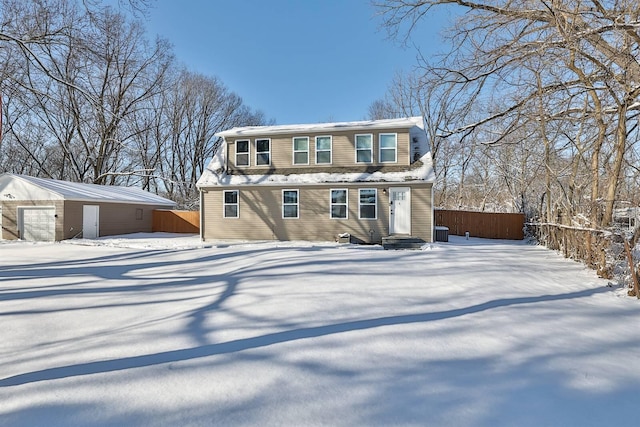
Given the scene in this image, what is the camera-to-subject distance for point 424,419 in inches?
92.5

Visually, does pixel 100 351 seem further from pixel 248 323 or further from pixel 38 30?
pixel 38 30

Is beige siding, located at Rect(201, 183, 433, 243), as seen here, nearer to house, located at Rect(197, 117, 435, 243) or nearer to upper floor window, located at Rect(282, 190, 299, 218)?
house, located at Rect(197, 117, 435, 243)

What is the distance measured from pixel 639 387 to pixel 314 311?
326 cm

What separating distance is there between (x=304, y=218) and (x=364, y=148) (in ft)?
12.8

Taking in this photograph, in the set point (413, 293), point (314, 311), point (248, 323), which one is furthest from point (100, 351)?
point (413, 293)

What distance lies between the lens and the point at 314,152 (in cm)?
1487

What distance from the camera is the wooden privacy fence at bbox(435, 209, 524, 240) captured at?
59.1 ft

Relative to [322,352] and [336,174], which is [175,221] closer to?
[336,174]

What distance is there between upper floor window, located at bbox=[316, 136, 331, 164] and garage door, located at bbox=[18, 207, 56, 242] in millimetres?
13936

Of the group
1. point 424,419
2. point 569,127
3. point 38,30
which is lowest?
point 424,419

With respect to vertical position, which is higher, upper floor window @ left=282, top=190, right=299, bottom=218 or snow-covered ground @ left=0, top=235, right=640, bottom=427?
upper floor window @ left=282, top=190, right=299, bottom=218

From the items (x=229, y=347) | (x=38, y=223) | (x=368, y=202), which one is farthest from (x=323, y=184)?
(x=38, y=223)

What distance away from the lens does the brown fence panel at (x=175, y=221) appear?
74.1 feet

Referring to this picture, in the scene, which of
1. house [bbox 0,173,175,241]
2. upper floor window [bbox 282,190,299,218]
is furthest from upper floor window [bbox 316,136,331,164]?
house [bbox 0,173,175,241]
